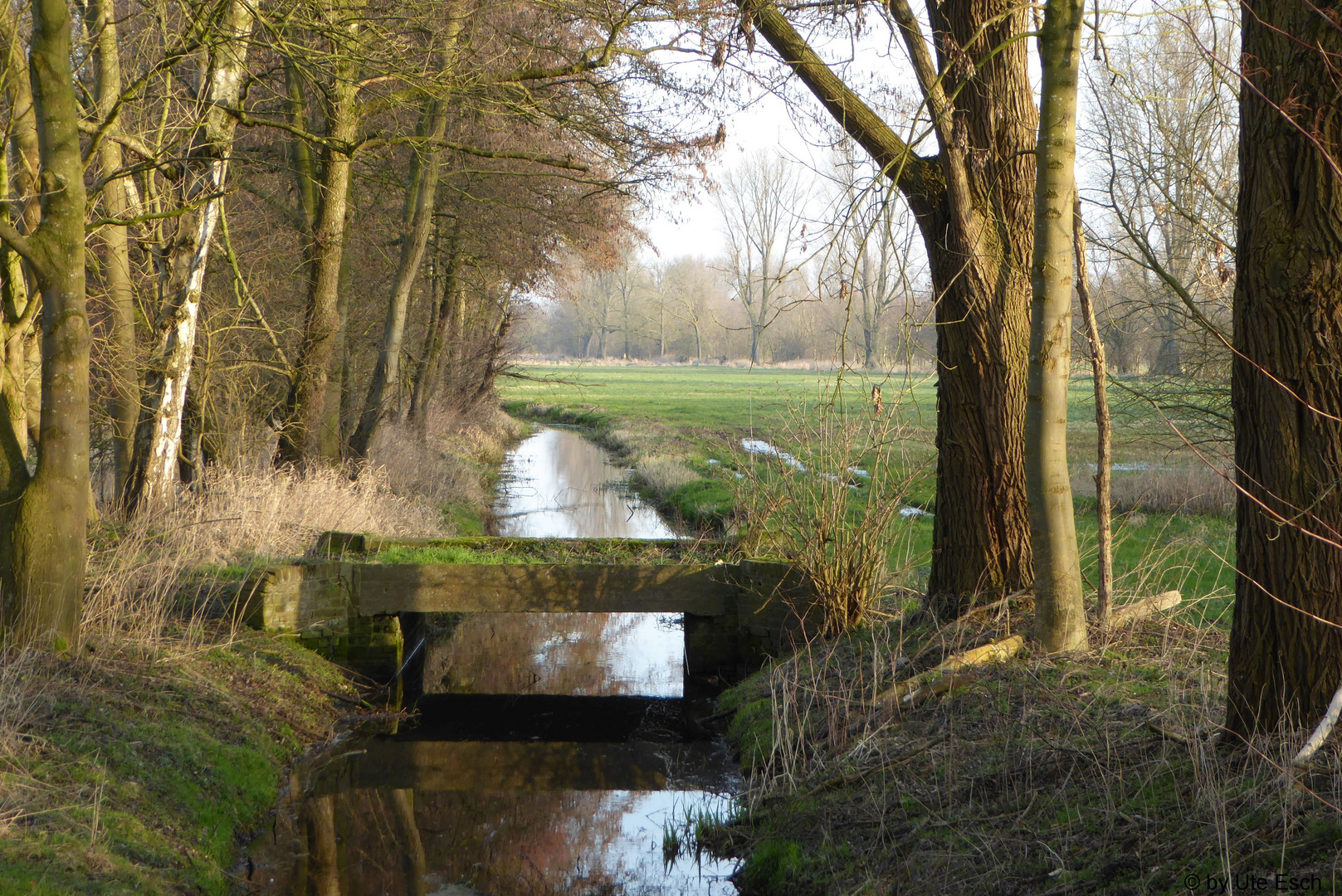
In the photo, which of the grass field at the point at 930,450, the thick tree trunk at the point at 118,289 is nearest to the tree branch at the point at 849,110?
the grass field at the point at 930,450

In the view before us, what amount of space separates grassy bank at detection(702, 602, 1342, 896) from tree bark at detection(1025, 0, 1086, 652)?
0.69 m

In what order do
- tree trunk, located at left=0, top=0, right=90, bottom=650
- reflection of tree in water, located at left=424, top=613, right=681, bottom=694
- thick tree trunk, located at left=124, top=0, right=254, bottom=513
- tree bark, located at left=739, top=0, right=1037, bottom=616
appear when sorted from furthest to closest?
reflection of tree in water, located at left=424, top=613, right=681, bottom=694, thick tree trunk, located at left=124, top=0, right=254, bottom=513, tree bark, located at left=739, top=0, right=1037, bottom=616, tree trunk, located at left=0, top=0, right=90, bottom=650

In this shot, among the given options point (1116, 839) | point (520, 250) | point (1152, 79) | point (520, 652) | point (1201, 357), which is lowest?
point (520, 652)

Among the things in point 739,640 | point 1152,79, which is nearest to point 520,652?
point 739,640

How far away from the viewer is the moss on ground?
4.09 metres

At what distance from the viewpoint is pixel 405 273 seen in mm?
12797

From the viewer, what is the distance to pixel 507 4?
9641 mm

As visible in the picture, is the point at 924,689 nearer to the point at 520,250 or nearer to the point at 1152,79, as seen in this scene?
the point at 1152,79

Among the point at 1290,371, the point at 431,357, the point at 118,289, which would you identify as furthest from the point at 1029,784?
the point at 431,357

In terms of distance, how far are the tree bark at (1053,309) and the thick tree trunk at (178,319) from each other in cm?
700

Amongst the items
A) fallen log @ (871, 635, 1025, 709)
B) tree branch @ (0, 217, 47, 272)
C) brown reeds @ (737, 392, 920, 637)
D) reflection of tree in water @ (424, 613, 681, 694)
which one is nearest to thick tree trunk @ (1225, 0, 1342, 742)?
fallen log @ (871, 635, 1025, 709)

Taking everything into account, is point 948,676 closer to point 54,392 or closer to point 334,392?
point 54,392

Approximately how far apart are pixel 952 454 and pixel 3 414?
571 cm

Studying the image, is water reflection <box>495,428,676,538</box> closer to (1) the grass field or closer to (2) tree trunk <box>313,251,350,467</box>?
(1) the grass field
